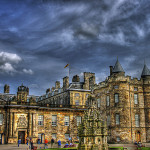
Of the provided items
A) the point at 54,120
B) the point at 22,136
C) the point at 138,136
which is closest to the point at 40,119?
the point at 54,120

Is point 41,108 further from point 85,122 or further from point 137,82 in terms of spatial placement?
point 85,122

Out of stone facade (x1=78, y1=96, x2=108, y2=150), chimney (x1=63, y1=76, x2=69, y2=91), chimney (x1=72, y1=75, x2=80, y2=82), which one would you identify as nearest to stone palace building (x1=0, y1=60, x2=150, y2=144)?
chimney (x1=63, y1=76, x2=69, y2=91)

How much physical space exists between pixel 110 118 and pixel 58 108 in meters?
11.3

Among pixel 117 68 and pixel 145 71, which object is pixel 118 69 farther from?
pixel 145 71

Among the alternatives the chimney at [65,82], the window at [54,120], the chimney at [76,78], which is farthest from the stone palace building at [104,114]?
the chimney at [76,78]

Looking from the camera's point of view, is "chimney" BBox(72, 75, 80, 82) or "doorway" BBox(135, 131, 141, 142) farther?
"chimney" BBox(72, 75, 80, 82)

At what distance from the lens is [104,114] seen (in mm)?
50125

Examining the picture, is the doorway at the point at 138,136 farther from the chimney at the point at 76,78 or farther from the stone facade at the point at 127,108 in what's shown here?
the chimney at the point at 76,78

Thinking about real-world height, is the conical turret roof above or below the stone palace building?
above

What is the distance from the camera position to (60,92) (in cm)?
6525

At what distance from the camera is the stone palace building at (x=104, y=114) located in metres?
46.3

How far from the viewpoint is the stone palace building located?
4634cm

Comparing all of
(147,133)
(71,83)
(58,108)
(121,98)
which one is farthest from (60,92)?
(147,133)

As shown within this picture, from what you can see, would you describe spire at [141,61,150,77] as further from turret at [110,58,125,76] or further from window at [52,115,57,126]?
window at [52,115,57,126]
